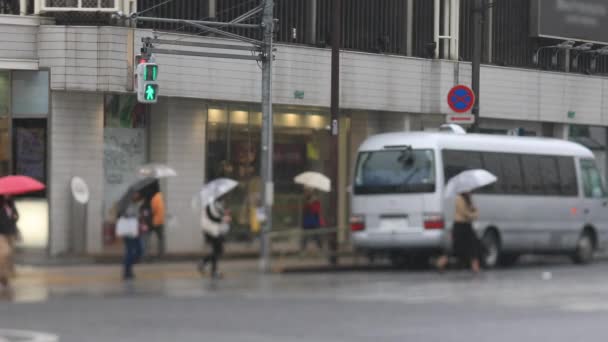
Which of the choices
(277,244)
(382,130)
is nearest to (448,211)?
(277,244)

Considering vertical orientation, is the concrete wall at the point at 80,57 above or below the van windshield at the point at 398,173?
above

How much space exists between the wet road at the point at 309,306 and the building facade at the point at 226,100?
4.46 metres

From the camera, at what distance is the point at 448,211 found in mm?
29125

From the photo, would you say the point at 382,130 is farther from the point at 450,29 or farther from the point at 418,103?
the point at 450,29

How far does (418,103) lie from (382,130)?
4.08ft

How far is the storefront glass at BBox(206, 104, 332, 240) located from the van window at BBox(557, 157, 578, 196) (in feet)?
18.9

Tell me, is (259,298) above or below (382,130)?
below

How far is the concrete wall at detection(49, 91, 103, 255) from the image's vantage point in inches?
1241

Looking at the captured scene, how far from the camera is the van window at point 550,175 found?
106 ft

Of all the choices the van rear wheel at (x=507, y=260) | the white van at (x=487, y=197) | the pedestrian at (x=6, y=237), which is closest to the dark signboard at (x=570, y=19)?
the white van at (x=487, y=197)

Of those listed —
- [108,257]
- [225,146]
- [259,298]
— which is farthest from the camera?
[225,146]

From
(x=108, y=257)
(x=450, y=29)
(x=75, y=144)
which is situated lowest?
(x=108, y=257)

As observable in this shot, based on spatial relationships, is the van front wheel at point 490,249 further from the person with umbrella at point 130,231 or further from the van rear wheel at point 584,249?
the person with umbrella at point 130,231

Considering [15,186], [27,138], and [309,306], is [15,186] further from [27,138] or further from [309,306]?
[27,138]
